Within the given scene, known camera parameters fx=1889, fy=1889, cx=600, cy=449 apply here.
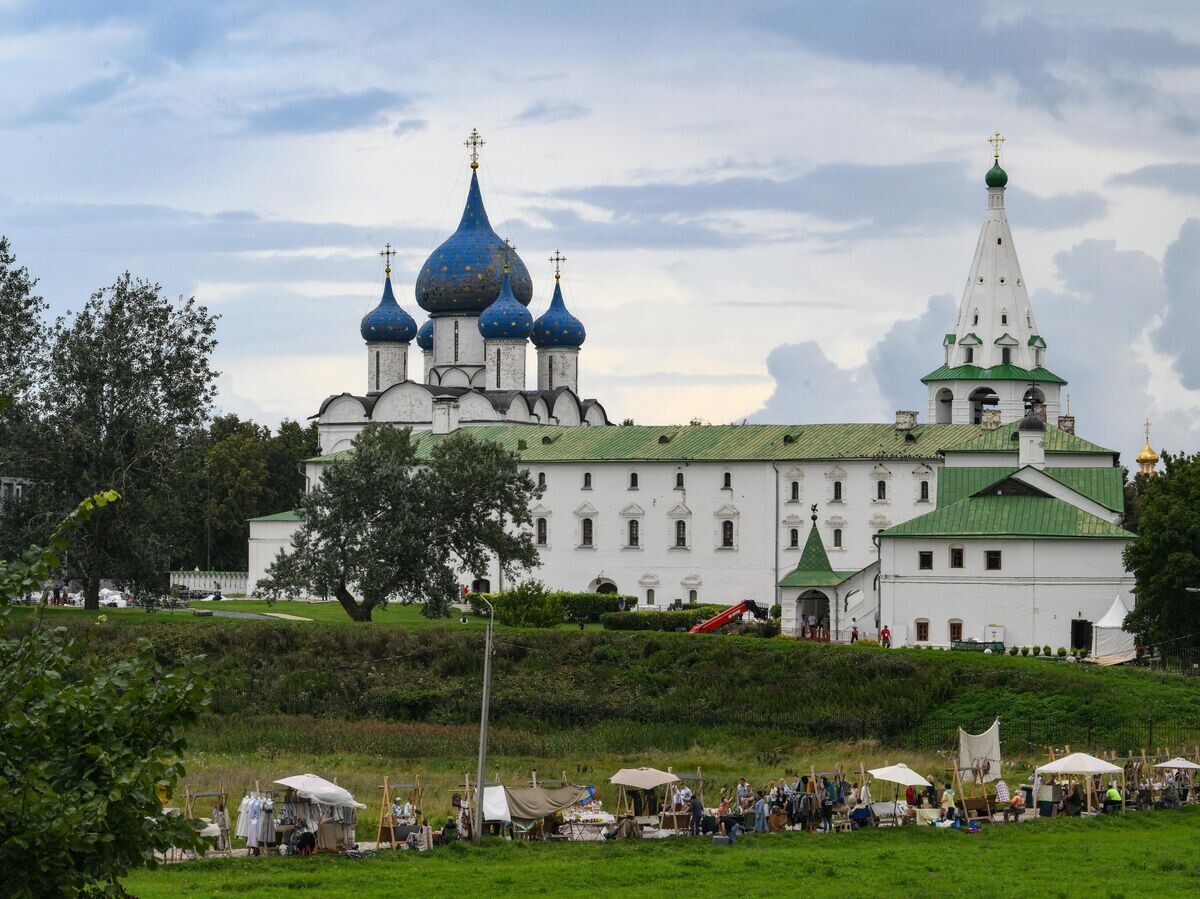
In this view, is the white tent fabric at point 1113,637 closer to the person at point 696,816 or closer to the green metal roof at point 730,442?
the green metal roof at point 730,442

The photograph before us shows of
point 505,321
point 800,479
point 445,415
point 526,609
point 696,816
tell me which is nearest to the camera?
point 696,816

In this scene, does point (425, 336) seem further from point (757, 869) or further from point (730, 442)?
point (757, 869)

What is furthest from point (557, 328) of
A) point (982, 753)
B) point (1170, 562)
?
point (982, 753)

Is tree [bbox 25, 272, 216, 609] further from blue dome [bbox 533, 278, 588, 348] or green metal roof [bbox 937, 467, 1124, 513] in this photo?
blue dome [bbox 533, 278, 588, 348]

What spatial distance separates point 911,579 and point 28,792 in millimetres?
44850

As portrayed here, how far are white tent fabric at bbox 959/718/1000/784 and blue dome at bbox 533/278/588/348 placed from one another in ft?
184

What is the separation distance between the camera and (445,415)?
8238 centimetres

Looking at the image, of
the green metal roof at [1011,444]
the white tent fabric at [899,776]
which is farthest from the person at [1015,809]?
the green metal roof at [1011,444]

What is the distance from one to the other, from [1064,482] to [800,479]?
12.4 m

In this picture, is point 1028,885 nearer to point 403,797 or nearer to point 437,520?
point 403,797

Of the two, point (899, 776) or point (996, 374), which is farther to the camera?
point (996, 374)

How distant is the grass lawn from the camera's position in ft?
76.8

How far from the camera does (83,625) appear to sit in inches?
1961

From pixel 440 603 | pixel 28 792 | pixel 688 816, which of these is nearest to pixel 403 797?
pixel 688 816
